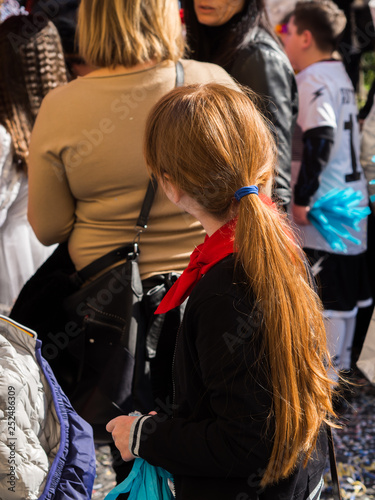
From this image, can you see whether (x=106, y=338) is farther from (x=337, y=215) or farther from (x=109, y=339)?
(x=337, y=215)

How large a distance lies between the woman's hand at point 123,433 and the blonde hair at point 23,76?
57.6 inches

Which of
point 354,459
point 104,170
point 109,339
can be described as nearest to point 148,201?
point 104,170

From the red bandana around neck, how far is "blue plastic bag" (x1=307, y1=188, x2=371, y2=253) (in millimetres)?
1641

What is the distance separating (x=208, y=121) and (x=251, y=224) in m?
0.23

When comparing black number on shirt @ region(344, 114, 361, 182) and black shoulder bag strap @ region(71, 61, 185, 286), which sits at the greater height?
black shoulder bag strap @ region(71, 61, 185, 286)

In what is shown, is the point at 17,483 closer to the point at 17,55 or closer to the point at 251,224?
the point at 251,224

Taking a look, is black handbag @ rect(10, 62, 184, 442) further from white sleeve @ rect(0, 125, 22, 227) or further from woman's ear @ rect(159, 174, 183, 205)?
white sleeve @ rect(0, 125, 22, 227)

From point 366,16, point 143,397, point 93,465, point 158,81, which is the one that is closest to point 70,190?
point 158,81

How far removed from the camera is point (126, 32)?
176 centimetres

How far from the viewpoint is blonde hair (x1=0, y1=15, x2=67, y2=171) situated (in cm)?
250

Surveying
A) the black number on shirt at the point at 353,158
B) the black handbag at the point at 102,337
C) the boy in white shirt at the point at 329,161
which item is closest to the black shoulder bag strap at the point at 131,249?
the black handbag at the point at 102,337

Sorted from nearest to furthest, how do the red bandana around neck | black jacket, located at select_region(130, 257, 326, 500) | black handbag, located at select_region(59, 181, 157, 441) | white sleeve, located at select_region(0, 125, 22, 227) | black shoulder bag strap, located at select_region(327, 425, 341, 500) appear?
black jacket, located at select_region(130, 257, 326, 500) < the red bandana around neck < black shoulder bag strap, located at select_region(327, 425, 341, 500) < black handbag, located at select_region(59, 181, 157, 441) < white sleeve, located at select_region(0, 125, 22, 227)

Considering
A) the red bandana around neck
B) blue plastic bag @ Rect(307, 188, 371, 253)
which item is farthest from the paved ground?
the red bandana around neck

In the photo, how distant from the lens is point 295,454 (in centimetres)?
122
